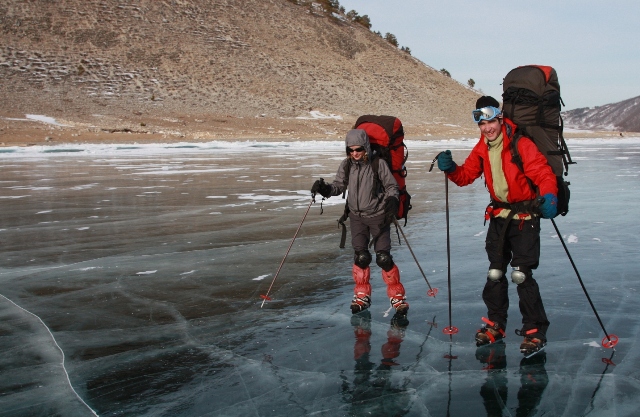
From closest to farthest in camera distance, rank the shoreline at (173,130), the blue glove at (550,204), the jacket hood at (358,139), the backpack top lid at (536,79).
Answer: the blue glove at (550,204) → the backpack top lid at (536,79) → the jacket hood at (358,139) → the shoreline at (173,130)

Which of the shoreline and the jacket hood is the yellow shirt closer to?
the jacket hood

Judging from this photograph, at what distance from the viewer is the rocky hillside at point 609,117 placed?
110750 millimetres

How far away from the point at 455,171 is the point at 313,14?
9686cm

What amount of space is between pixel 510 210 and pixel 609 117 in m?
129

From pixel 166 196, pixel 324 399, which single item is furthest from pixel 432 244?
pixel 166 196

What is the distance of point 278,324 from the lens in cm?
525

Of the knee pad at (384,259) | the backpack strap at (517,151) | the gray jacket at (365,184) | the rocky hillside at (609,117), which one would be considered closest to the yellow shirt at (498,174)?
the backpack strap at (517,151)

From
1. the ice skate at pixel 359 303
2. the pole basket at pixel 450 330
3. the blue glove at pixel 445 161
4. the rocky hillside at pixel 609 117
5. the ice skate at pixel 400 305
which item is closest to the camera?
the blue glove at pixel 445 161

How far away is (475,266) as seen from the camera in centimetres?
710

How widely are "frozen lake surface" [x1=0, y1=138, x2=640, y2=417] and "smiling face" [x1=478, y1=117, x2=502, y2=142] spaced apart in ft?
A: 4.90

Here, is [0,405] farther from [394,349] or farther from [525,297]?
[525,297]

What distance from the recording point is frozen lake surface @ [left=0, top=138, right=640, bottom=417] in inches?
153

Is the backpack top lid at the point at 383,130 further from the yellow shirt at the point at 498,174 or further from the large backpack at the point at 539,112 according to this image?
the large backpack at the point at 539,112

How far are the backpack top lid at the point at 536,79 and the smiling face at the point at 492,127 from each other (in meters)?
0.27
